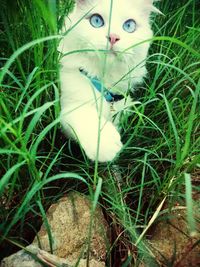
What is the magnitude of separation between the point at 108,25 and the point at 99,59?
144mm

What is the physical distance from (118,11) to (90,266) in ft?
3.43

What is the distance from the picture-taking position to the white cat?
142 cm

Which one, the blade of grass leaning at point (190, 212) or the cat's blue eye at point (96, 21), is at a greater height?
the cat's blue eye at point (96, 21)

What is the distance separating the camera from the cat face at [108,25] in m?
1.50

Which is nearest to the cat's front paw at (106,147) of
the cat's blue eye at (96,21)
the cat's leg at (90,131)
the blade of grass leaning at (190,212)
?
the cat's leg at (90,131)

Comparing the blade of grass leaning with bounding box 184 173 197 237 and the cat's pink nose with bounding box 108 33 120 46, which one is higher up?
the cat's pink nose with bounding box 108 33 120 46

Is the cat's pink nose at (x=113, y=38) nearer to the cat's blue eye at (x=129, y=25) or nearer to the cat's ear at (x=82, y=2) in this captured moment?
the cat's blue eye at (x=129, y=25)

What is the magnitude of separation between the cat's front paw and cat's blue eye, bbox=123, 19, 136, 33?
520 millimetres

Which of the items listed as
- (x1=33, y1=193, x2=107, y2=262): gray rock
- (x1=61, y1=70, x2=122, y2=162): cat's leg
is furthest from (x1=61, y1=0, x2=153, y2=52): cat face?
(x1=33, y1=193, x2=107, y2=262): gray rock

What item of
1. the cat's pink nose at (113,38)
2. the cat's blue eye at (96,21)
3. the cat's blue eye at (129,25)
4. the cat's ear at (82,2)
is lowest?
the cat's pink nose at (113,38)

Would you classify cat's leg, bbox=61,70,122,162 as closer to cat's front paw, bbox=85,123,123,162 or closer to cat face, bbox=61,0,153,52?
cat's front paw, bbox=85,123,123,162

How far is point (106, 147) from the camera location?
1312 mm

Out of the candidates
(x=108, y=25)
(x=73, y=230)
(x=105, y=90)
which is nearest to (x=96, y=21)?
(x=108, y=25)

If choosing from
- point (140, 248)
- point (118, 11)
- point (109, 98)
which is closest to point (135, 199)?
point (140, 248)
